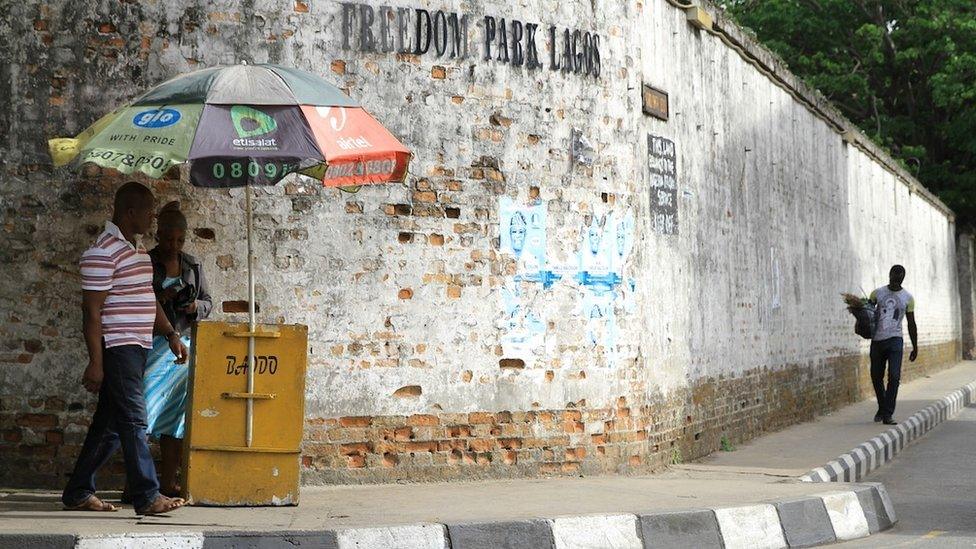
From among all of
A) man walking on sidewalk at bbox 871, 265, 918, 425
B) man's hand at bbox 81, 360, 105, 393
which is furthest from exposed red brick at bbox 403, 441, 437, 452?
man walking on sidewalk at bbox 871, 265, 918, 425

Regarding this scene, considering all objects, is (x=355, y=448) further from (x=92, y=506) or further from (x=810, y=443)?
(x=810, y=443)

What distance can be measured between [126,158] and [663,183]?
4984 millimetres

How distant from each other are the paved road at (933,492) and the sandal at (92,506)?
4.15 m

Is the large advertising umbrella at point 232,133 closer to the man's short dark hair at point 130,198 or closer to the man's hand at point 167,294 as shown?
the man's short dark hair at point 130,198

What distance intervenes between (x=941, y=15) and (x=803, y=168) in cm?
1823

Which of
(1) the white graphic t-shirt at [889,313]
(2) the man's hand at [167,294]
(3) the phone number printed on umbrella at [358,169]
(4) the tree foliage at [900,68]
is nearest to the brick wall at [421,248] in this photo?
(2) the man's hand at [167,294]

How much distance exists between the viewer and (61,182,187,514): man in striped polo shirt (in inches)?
278

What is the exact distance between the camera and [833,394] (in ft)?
60.6

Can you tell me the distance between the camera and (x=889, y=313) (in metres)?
15.2

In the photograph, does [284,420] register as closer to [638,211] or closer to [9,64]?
[9,64]

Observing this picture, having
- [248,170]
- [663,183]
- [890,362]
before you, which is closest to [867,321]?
[890,362]

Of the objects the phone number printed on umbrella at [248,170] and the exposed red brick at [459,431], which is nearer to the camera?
the phone number printed on umbrella at [248,170]

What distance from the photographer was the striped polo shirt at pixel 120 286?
708 cm

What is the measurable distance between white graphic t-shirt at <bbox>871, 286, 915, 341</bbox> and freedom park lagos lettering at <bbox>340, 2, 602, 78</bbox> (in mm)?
6705
